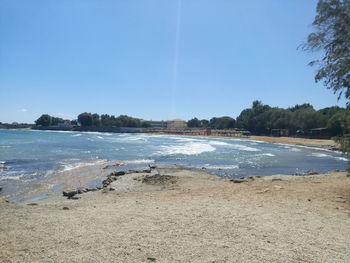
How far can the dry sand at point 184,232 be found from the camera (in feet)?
17.8

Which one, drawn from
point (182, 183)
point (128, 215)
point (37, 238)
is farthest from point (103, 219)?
point (182, 183)

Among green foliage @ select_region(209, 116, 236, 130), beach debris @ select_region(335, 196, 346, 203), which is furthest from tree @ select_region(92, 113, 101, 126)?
beach debris @ select_region(335, 196, 346, 203)

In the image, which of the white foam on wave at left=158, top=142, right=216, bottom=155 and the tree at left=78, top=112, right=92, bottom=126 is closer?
the white foam on wave at left=158, top=142, right=216, bottom=155

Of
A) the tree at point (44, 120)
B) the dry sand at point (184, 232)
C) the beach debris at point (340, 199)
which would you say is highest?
the tree at point (44, 120)

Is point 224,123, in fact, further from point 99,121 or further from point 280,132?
point 99,121

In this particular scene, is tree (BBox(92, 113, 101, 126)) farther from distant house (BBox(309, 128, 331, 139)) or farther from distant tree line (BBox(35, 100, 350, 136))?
distant house (BBox(309, 128, 331, 139))

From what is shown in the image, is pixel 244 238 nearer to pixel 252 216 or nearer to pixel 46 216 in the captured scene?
pixel 252 216

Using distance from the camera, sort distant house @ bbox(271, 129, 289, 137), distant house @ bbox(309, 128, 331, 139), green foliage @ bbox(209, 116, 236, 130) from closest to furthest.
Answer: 1. distant house @ bbox(309, 128, 331, 139)
2. distant house @ bbox(271, 129, 289, 137)
3. green foliage @ bbox(209, 116, 236, 130)

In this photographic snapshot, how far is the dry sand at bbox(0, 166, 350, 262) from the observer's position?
5422 millimetres

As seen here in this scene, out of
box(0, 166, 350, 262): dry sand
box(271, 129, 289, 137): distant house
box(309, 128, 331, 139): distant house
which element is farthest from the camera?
box(271, 129, 289, 137): distant house

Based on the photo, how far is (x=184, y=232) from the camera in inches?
265

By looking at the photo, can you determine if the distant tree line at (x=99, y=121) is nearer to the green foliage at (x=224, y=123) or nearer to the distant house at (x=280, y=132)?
the green foliage at (x=224, y=123)

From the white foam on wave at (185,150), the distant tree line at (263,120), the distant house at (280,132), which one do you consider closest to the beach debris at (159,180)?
the white foam on wave at (185,150)

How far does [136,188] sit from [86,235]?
959cm
